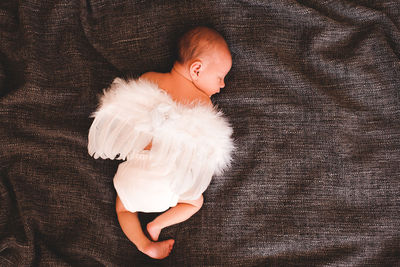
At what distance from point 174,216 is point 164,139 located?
31cm

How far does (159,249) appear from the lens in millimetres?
1313

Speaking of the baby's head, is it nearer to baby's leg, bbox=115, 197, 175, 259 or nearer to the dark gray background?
the dark gray background

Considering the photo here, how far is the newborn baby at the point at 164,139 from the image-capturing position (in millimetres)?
1170

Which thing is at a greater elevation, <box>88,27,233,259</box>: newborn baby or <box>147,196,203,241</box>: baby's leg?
<box>88,27,233,259</box>: newborn baby

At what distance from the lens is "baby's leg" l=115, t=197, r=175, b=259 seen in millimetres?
1293

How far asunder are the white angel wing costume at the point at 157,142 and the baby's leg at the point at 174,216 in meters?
0.07

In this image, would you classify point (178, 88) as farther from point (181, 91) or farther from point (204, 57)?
point (204, 57)

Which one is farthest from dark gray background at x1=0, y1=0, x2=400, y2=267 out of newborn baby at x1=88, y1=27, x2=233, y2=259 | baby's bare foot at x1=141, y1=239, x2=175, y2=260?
newborn baby at x1=88, y1=27, x2=233, y2=259

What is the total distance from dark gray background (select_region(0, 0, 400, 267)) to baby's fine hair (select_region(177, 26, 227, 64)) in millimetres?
119

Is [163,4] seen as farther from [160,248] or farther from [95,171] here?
[160,248]

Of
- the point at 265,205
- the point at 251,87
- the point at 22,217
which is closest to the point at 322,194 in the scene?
the point at 265,205

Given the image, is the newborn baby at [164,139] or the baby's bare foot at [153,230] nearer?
the newborn baby at [164,139]

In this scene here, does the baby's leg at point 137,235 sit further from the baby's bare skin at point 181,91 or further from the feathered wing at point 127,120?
the feathered wing at point 127,120

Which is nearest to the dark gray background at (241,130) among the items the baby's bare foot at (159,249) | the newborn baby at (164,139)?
the baby's bare foot at (159,249)
